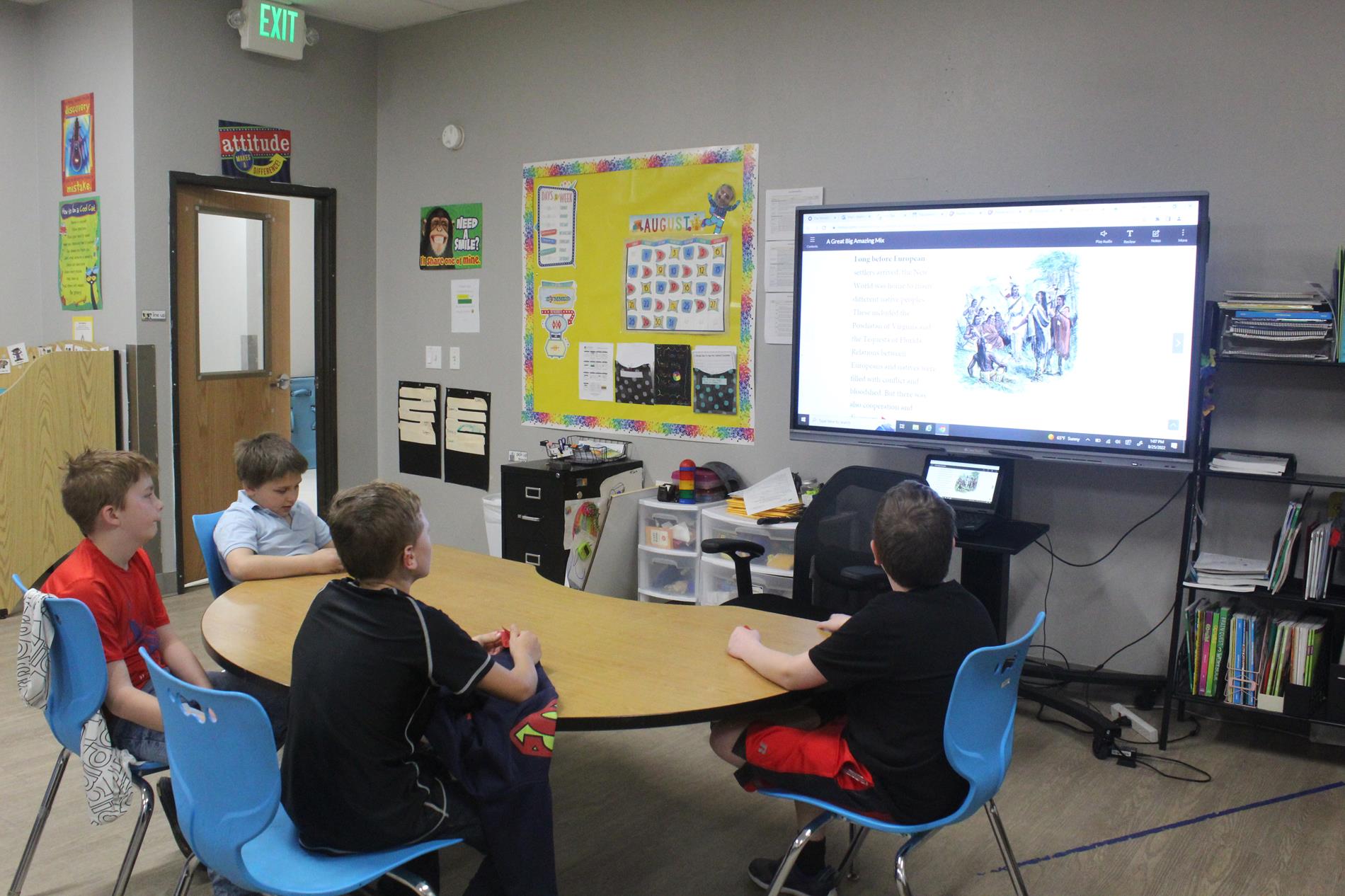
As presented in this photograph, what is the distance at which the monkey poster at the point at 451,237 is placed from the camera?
5.42 meters

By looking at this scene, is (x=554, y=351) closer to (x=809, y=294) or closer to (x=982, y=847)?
(x=809, y=294)

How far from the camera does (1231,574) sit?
331 centimetres

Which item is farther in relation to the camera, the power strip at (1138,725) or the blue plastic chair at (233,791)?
the power strip at (1138,725)

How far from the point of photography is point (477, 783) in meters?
1.86

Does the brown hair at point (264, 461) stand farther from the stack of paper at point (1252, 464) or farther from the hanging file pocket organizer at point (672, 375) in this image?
the stack of paper at point (1252, 464)

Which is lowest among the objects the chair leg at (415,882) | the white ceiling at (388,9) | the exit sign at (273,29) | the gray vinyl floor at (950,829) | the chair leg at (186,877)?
the gray vinyl floor at (950,829)

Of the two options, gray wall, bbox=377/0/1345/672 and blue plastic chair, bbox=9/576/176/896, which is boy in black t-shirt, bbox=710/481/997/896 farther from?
gray wall, bbox=377/0/1345/672

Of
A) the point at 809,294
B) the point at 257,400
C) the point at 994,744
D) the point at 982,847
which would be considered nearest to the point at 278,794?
the point at 994,744

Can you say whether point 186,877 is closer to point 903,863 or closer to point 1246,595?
point 903,863

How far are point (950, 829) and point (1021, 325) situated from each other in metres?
1.66

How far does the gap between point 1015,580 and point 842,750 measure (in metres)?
2.14

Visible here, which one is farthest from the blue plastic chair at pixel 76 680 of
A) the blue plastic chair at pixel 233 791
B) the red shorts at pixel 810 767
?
the red shorts at pixel 810 767

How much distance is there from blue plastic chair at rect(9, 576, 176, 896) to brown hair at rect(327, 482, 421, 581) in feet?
1.86

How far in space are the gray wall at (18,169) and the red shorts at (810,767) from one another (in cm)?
483
